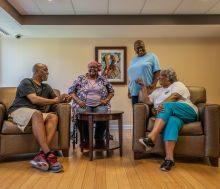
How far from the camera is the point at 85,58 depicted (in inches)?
219

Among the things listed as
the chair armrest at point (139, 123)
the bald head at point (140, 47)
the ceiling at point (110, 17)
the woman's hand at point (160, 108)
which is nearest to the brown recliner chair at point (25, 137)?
the chair armrest at point (139, 123)

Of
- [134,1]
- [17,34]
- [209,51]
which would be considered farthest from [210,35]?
[17,34]

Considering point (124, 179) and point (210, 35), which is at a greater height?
point (210, 35)

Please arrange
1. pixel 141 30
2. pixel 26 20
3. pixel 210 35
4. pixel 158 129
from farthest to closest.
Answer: pixel 210 35
pixel 141 30
pixel 26 20
pixel 158 129

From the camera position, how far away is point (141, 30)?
4898mm

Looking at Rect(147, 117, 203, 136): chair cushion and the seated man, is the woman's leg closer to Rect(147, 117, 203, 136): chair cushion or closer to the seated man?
Rect(147, 117, 203, 136): chair cushion

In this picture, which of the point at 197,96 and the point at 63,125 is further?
the point at 197,96

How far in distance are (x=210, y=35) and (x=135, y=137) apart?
337 centimetres

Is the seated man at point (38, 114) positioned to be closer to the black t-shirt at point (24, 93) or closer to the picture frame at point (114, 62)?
the black t-shirt at point (24, 93)

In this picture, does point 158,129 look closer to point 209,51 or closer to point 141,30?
point 141,30

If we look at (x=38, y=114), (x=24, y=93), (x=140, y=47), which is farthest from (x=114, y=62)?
(x=38, y=114)

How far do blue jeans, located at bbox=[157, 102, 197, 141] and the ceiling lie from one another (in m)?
1.88

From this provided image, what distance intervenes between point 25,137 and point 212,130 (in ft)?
6.33

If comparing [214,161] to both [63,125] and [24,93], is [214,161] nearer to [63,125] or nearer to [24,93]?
[63,125]
